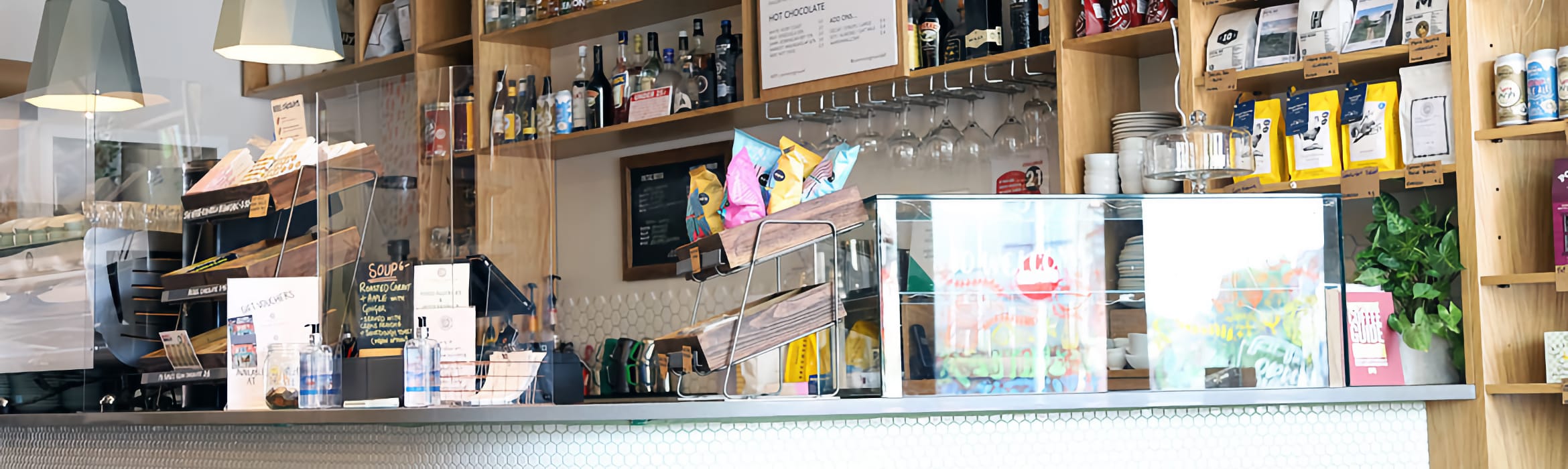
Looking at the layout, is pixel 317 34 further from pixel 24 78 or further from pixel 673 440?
pixel 24 78

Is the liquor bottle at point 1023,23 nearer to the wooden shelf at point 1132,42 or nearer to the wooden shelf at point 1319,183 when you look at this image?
the wooden shelf at point 1132,42

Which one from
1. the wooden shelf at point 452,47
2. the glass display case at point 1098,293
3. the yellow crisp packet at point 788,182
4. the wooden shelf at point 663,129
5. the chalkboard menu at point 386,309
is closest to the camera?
the glass display case at point 1098,293

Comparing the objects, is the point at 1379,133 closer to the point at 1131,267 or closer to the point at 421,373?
the point at 1131,267

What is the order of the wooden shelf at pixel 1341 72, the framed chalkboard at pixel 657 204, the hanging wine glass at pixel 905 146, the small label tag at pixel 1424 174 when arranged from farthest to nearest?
the framed chalkboard at pixel 657 204 → the hanging wine glass at pixel 905 146 → the wooden shelf at pixel 1341 72 → the small label tag at pixel 1424 174

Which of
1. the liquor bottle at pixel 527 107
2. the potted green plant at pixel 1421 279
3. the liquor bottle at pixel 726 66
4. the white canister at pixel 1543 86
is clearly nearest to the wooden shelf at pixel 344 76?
the liquor bottle at pixel 527 107

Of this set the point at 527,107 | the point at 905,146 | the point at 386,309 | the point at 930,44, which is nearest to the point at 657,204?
the point at 527,107

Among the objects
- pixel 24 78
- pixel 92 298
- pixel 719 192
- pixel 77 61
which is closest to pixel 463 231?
pixel 719 192

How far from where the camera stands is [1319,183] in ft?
9.77

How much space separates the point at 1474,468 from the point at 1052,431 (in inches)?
36.9

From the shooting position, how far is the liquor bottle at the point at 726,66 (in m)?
4.16

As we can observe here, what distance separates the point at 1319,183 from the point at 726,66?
1.83 metres

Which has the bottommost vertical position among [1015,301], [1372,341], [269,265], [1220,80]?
[1372,341]

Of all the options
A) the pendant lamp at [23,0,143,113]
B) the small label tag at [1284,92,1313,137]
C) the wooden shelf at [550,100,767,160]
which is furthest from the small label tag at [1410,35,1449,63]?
the pendant lamp at [23,0,143,113]

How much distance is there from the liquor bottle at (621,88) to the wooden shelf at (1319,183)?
82.7 inches
